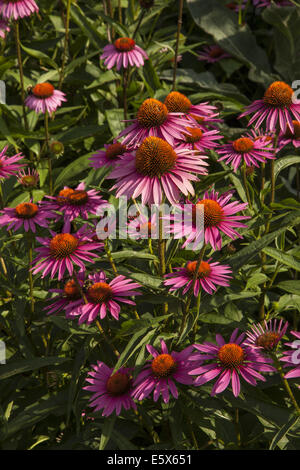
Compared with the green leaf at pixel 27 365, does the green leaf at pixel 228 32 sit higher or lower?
higher

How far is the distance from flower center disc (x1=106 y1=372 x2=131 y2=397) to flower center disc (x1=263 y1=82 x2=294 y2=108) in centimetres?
100

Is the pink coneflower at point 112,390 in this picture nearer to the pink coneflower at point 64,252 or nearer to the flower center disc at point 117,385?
the flower center disc at point 117,385

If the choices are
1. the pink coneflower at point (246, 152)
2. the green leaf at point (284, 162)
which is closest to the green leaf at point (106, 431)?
the pink coneflower at point (246, 152)

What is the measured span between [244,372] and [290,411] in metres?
0.22

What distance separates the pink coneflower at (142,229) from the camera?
1701 millimetres

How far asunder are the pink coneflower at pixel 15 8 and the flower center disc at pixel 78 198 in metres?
1.14

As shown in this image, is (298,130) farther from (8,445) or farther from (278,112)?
(8,445)

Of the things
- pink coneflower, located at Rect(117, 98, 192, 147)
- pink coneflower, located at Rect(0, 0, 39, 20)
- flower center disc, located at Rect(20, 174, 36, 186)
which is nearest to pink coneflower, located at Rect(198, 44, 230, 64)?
pink coneflower, located at Rect(0, 0, 39, 20)

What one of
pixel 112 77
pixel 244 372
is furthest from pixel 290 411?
pixel 112 77

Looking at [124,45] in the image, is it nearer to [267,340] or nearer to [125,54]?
[125,54]

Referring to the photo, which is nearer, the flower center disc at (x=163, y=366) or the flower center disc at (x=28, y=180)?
the flower center disc at (x=163, y=366)

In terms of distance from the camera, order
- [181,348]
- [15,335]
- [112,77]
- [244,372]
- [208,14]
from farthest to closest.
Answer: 1. [208,14]
2. [112,77]
3. [15,335]
4. [181,348]
5. [244,372]

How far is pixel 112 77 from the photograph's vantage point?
291cm

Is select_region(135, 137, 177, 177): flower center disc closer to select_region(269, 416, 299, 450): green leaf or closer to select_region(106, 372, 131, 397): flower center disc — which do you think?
select_region(106, 372, 131, 397): flower center disc
